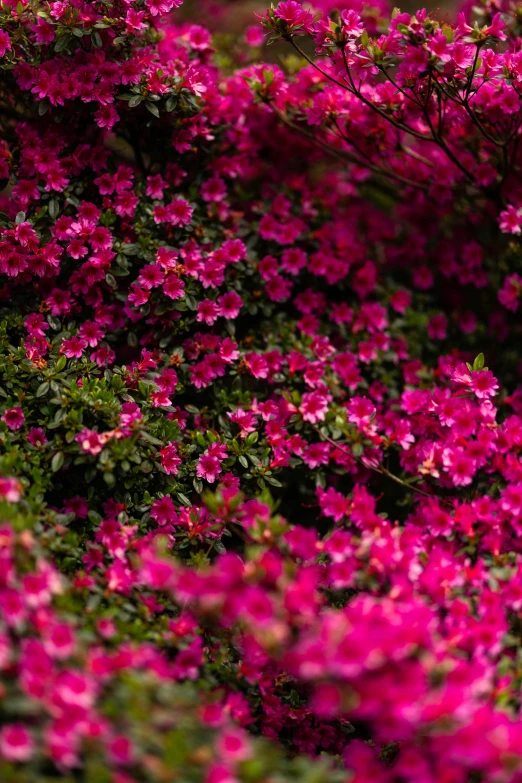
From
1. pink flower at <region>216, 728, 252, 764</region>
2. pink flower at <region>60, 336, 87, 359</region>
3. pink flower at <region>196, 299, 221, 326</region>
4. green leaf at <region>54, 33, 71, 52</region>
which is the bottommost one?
pink flower at <region>216, 728, 252, 764</region>

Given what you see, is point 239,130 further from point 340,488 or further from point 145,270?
point 340,488

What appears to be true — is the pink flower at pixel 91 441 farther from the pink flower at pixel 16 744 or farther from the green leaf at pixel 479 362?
the green leaf at pixel 479 362

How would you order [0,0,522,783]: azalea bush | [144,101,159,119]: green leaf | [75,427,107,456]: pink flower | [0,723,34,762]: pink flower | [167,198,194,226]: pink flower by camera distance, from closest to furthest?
[0,723,34,762]: pink flower < [0,0,522,783]: azalea bush < [75,427,107,456]: pink flower < [144,101,159,119]: green leaf < [167,198,194,226]: pink flower

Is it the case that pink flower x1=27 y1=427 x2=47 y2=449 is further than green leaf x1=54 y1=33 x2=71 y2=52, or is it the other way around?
green leaf x1=54 y1=33 x2=71 y2=52

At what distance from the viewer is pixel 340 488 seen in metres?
2.74

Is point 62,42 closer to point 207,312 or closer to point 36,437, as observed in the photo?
point 207,312

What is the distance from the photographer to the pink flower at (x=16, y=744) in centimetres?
135

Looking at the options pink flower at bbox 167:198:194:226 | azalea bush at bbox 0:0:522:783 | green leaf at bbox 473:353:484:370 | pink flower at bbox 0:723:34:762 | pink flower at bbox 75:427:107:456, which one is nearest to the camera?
pink flower at bbox 0:723:34:762

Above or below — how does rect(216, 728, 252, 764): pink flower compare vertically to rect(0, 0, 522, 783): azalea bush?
below

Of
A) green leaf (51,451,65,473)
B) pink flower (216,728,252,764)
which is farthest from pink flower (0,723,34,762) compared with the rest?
green leaf (51,451,65,473)

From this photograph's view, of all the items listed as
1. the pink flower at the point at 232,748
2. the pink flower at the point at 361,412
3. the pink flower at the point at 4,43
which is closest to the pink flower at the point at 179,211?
the pink flower at the point at 4,43

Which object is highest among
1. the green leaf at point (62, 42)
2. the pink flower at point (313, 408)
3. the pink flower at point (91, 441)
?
the green leaf at point (62, 42)

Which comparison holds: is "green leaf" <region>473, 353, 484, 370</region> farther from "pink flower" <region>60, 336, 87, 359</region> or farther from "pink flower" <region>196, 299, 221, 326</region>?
"pink flower" <region>60, 336, 87, 359</region>

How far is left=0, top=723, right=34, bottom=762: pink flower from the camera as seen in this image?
1352 mm
